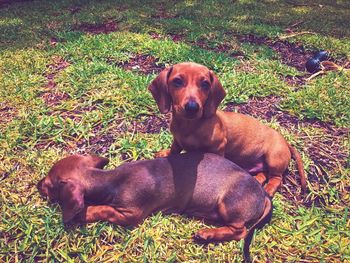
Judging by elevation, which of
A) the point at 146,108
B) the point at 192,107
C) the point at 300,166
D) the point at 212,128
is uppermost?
the point at 192,107

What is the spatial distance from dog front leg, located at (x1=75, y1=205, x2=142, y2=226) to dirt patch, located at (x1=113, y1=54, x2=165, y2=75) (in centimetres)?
299

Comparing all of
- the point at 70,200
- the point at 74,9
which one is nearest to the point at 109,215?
the point at 70,200

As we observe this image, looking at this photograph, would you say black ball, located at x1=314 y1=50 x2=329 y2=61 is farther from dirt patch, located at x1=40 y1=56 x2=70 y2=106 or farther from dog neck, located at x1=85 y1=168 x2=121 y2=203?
dog neck, located at x1=85 y1=168 x2=121 y2=203

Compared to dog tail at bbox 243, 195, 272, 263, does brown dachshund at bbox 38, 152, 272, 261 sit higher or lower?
higher

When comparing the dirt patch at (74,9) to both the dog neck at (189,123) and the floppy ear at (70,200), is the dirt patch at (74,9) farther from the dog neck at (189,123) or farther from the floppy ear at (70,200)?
the floppy ear at (70,200)

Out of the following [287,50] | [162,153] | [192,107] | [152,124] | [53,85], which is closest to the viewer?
[192,107]

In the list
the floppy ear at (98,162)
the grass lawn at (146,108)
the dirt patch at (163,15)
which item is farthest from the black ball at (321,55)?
the floppy ear at (98,162)

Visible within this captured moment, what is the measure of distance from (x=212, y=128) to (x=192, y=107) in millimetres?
487

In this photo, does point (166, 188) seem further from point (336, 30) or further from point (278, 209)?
point (336, 30)

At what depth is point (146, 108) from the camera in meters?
4.89

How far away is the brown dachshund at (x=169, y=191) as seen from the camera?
3217 millimetres

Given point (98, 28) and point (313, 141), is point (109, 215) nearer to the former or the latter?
point (313, 141)

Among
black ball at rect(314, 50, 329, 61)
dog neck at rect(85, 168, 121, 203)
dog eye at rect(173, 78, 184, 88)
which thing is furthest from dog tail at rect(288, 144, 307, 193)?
black ball at rect(314, 50, 329, 61)

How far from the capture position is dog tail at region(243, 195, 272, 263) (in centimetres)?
304
